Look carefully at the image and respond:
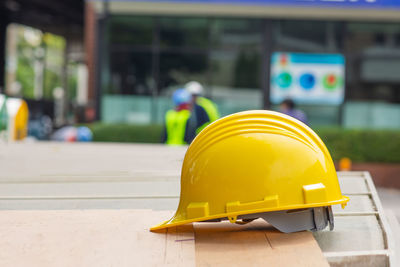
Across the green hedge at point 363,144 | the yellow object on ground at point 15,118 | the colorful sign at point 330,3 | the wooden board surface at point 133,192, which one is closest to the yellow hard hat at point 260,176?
the wooden board surface at point 133,192

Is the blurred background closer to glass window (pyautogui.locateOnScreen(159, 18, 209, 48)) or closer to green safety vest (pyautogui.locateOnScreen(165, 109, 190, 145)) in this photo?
glass window (pyautogui.locateOnScreen(159, 18, 209, 48))

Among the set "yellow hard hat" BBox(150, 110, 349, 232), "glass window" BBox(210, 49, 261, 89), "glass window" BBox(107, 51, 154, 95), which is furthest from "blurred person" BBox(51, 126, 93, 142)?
"yellow hard hat" BBox(150, 110, 349, 232)

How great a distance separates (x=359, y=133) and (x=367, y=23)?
12.4ft

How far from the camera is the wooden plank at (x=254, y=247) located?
2.76 m

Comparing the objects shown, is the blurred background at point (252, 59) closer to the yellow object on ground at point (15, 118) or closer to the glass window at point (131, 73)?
the glass window at point (131, 73)

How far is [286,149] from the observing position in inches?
121

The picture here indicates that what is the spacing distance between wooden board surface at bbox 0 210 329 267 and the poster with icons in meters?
12.4

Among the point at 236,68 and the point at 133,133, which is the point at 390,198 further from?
the point at 133,133

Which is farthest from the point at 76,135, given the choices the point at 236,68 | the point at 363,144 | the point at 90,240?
the point at 90,240

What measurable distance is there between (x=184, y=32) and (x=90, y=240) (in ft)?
42.7

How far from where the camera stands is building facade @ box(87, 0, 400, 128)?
15.4 meters

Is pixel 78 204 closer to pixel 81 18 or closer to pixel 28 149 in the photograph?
pixel 28 149

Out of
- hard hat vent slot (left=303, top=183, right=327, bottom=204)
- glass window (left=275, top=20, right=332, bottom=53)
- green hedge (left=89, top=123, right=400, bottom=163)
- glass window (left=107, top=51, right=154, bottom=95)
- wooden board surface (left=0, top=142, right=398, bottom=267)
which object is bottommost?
green hedge (left=89, top=123, right=400, bottom=163)

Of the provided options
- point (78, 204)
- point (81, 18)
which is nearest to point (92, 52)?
point (78, 204)
